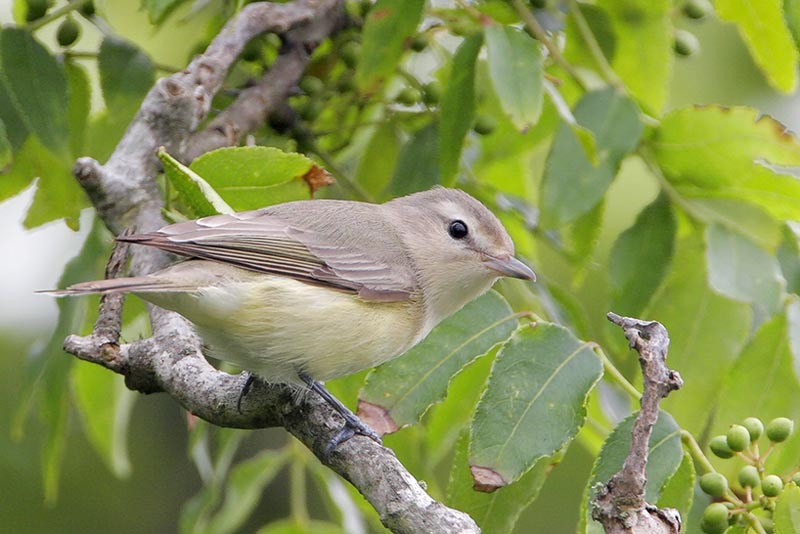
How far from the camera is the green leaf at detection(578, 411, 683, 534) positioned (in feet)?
8.11

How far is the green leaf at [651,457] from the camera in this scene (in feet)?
8.11

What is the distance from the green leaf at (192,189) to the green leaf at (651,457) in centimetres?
114

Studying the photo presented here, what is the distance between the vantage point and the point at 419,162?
3.57 metres

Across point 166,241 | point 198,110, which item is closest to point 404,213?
point 198,110

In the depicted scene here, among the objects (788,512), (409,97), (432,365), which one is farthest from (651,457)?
(409,97)

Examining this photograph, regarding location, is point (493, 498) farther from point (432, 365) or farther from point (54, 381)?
point (54, 381)

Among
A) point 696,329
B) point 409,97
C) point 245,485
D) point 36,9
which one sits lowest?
point 245,485

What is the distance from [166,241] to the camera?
260 centimetres

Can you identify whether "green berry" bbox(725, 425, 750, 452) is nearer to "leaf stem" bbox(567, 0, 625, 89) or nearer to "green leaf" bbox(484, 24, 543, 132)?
"green leaf" bbox(484, 24, 543, 132)

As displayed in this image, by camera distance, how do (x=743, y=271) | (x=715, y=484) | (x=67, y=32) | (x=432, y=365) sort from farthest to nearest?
(x=67, y=32) < (x=743, y=271) < (x=432, y=365) < (x=715, y=484)

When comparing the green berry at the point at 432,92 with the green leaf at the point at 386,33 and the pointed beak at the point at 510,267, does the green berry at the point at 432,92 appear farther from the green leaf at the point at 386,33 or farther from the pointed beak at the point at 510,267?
the pointed beak at the point at 510,267

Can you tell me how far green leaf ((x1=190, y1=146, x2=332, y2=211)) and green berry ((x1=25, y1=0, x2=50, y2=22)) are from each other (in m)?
0.86

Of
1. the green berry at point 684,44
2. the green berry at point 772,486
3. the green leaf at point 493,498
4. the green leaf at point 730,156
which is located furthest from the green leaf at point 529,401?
the green berry at point 684,44

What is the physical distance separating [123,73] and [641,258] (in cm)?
170
